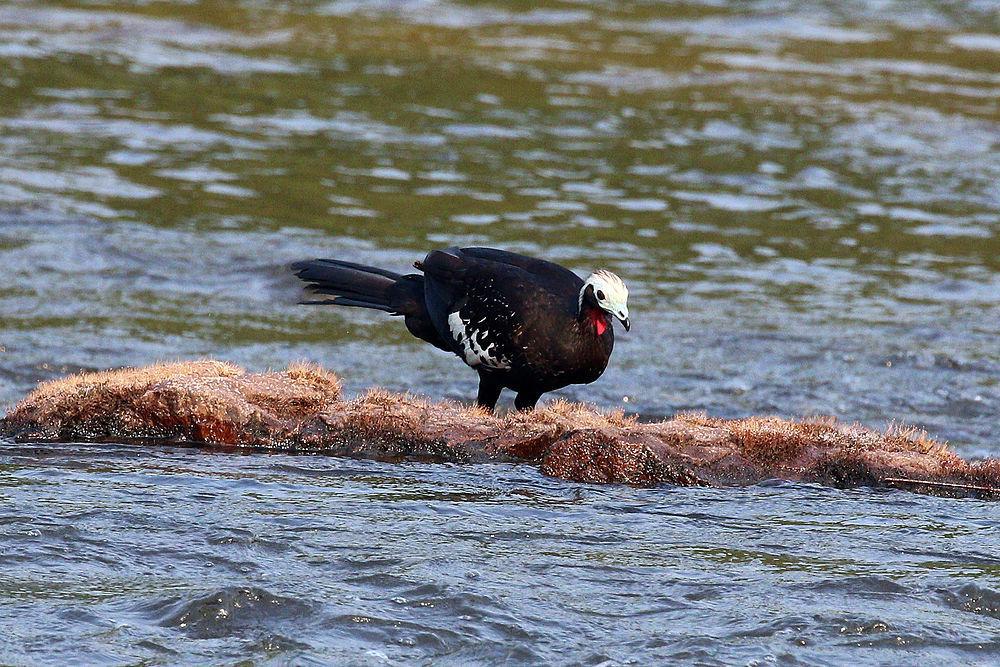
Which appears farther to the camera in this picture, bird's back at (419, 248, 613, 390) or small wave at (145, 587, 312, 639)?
bird's back at (419, 248, 613, 390)

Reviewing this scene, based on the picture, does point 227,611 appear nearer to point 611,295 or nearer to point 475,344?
point 611,295

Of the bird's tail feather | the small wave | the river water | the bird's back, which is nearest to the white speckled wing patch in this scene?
the bird's back

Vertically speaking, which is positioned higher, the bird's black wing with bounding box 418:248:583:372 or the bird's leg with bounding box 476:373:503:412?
the bird's black wing with bounding box 418:248:583:372

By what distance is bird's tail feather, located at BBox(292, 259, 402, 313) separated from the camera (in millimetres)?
9000

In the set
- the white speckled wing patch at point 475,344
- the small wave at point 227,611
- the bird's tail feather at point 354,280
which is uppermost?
the bird's tail feather at point 354,280

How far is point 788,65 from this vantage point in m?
21.0

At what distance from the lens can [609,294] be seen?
7.78 m

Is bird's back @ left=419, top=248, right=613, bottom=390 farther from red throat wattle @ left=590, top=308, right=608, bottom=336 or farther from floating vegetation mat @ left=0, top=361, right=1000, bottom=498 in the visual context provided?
floating vegetation mat @ left=0, top=361, right=1000, bottom=498

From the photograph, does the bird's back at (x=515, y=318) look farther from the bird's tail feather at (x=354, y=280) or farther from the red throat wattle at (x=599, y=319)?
the bird's tail feather at (x=354, y=280)

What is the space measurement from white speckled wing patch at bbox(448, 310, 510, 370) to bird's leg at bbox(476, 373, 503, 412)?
0.13 meters

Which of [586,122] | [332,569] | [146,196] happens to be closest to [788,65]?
[586,122]

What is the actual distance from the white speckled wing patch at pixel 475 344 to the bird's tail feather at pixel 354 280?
59 cm

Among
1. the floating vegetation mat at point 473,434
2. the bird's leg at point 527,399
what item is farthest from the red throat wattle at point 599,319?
the bird's leg at point 527,399

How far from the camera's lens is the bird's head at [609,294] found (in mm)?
7766
